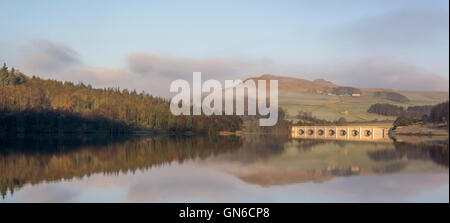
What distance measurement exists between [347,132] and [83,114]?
89.4 m

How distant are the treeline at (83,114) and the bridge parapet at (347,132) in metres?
25.1

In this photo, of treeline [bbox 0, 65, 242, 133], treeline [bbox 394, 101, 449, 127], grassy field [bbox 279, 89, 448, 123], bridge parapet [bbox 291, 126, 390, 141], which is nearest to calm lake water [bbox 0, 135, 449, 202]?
treeline [bbox 394, 101, 449, 127]

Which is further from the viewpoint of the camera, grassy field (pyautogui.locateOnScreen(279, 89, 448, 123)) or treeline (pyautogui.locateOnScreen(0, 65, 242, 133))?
grassy field (pyautogui.locateOnScreen(279, 89, 448, 123))

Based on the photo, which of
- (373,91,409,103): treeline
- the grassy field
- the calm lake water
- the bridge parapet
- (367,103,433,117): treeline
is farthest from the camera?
(373,91,409,103): treeline

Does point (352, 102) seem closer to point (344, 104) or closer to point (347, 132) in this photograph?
point (344, 104)

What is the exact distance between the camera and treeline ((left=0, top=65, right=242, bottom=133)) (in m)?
123

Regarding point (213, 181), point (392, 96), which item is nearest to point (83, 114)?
point (392, 96)

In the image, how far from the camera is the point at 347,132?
104938 mm

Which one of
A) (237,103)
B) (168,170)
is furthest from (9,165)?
(237,103)

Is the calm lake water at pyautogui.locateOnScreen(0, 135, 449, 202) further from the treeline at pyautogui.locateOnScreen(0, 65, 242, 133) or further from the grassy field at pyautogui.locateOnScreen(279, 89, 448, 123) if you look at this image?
the grassy field at pyautogui.locateOnScreen(279, 89, 448, 123)

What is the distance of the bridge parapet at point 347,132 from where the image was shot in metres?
90.0

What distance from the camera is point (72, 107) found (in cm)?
15200

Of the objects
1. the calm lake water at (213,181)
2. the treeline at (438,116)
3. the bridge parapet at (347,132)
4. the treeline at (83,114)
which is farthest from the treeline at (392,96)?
the calm lake water at (213,181)

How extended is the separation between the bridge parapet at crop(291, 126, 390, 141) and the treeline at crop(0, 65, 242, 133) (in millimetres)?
25051
